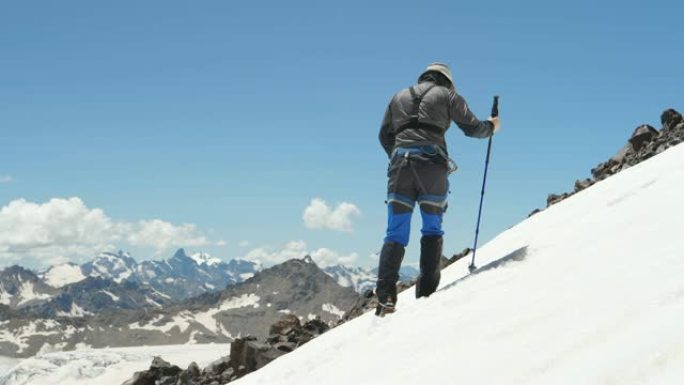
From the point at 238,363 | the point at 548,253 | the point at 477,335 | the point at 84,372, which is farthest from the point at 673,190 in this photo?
the point at 84,372

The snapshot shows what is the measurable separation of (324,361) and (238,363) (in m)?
10.4

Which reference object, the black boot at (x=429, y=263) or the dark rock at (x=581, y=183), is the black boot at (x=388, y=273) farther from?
the dark rock at (x=581, y=183)

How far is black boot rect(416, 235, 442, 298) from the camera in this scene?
10203mm

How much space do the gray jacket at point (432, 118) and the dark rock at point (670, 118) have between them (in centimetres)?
1681

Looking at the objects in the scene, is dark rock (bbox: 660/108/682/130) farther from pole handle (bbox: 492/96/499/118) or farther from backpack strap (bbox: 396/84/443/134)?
backpack strap (bbox: 396/84/443/134)

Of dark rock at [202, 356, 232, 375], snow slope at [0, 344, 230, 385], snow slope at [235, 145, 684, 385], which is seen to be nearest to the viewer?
snow slope at [235, 145, 684, 385]

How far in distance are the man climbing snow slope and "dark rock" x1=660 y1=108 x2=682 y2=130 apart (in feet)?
55.5

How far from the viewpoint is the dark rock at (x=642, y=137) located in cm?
2427

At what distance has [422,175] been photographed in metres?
9.98

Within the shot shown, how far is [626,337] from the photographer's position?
4.84m

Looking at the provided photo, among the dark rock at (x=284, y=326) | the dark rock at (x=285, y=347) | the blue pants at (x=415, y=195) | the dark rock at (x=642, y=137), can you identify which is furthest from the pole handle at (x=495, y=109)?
the dark rock at (x=642, y=137)

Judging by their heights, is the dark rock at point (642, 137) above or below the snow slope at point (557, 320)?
above

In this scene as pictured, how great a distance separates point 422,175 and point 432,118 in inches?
37.2

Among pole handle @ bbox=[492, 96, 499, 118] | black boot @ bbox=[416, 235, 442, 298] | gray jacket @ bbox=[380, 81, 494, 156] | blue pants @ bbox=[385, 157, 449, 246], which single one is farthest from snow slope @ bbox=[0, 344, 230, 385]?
gray jacket @ bbox=[380, 81, 494, 156]
